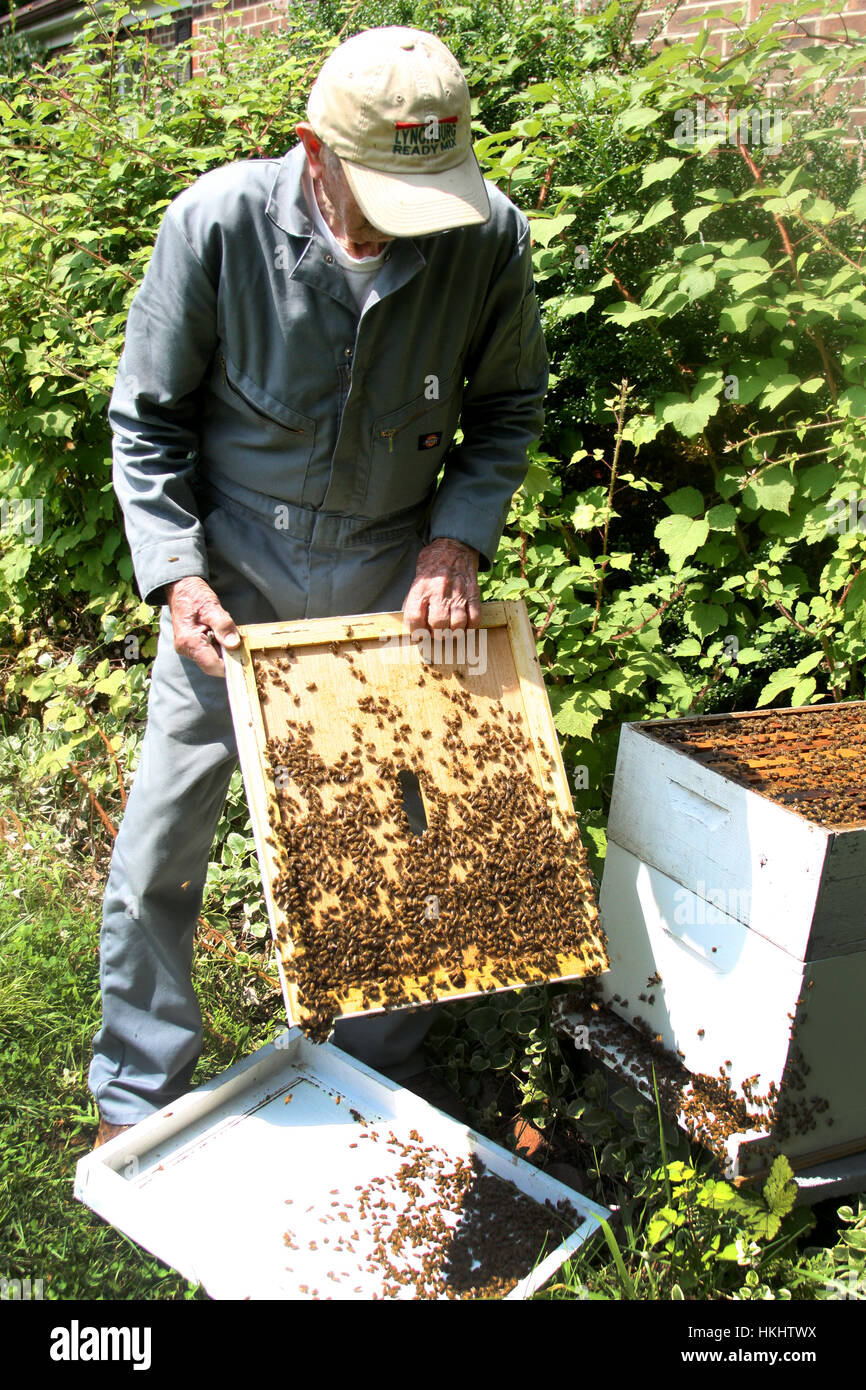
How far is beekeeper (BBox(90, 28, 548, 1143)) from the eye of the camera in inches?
86.4

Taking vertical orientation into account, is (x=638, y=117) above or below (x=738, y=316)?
above

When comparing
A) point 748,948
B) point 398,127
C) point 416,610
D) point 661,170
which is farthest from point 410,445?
point 661,170

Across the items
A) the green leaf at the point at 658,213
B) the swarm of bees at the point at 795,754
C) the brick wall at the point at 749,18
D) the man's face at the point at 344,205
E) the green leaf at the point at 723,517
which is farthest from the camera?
the brick wall at the point at 749,18


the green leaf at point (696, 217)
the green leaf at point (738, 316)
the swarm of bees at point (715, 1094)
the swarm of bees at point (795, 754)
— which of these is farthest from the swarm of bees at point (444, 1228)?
the green leaf at point (696, 217)

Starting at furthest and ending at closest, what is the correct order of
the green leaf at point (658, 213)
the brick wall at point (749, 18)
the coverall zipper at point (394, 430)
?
1. the brick wall at point (749, 18)
2. the green leaf at point (658, 213)
3. the coverall zipper at point (394, 430)

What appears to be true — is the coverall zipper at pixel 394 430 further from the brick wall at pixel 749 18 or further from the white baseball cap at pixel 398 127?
the brick wall at pixel 749 18

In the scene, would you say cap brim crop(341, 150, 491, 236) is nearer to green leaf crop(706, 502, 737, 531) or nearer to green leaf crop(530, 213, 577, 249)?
green leaf crop(530, 213, 577, 249)

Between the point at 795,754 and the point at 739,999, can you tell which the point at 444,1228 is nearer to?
the point at 739,999

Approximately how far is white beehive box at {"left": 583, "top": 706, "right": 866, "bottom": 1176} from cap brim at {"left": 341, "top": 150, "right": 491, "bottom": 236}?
1363 millimetres

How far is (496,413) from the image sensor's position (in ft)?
9.21

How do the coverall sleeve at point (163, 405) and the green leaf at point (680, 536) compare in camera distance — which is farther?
the green leaf at point (680, 536)

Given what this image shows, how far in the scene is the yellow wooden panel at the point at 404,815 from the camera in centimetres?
216

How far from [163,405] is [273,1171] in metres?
1.95

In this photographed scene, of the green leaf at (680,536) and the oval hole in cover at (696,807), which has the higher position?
the green leaf at (680,536)
